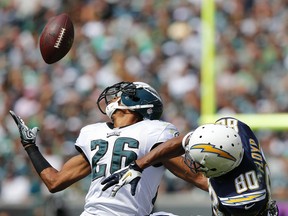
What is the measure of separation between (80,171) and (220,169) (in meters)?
1.04

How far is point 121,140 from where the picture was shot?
4504mm

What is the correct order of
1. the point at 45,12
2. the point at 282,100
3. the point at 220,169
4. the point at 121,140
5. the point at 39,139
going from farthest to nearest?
the point at 45,12
the point at 39,139
the point at 282,100
the point at 121,140
the point at 220,169

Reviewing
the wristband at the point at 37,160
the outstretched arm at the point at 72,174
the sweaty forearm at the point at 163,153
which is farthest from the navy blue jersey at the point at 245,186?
the wristband at the point at 37,160

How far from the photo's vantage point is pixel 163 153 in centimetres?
426

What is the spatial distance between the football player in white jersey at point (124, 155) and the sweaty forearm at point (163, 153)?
0.19ft

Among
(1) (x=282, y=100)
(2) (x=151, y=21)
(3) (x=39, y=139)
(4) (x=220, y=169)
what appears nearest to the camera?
(4) (x=220, y=169)

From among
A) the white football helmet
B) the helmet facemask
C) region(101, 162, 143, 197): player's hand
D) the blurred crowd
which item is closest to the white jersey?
the helmet facemask

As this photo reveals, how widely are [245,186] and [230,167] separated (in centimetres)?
12

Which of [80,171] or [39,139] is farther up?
[80,171]

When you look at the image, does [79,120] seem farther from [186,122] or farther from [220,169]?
[220,169]

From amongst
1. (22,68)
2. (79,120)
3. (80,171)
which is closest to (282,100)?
(79,120)

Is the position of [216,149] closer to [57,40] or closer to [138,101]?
[138,101]

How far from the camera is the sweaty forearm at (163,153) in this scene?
4227 millimetres

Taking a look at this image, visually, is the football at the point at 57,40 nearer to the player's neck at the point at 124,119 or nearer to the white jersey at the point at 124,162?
the player's neck at the point at 124,119
